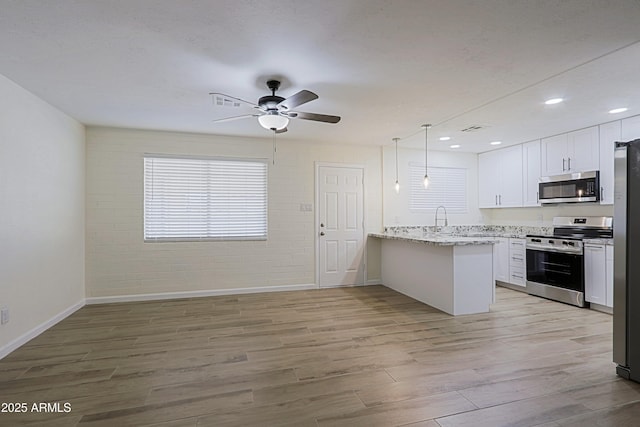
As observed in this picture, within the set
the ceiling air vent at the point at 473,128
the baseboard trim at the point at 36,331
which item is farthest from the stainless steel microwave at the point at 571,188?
the baseboard trim at the point at 36,331

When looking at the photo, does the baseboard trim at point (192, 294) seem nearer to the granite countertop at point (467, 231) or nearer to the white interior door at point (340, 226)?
the white interior door at point (340, 226)

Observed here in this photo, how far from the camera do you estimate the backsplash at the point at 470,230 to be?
6.03 meters

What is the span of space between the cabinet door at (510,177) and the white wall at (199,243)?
2415 millimetres

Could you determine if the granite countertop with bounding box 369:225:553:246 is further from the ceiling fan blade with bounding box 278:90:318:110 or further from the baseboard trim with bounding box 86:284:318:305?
the ceiling fan blade with bounding box 278:90:318:110

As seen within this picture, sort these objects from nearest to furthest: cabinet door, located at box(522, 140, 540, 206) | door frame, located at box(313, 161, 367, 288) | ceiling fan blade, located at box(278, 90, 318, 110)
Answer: ceiling fan blade, located at box(278, 90, 318, 110) < cabinet door, located at box(522, 140, 540, 206) < door frame, located at box(313, 161, 367, 288)

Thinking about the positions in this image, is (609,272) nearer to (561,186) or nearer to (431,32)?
(561,186)

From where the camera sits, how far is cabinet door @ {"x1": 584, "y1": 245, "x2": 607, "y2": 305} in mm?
4211

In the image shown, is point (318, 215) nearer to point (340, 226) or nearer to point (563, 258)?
point (340, 226)

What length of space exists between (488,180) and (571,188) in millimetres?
1715

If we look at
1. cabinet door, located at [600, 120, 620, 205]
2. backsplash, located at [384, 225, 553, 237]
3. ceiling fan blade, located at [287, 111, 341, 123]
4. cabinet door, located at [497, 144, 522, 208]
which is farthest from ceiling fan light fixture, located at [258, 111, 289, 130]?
cabinet door, located at [497, 144, 522, 208]

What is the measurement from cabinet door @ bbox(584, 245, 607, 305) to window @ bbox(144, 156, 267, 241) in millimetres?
4766

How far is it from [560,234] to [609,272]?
3.76 feet

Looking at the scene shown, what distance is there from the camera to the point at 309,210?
5656 millimetres

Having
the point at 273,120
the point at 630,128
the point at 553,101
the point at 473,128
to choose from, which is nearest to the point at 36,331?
the point at 273,120
